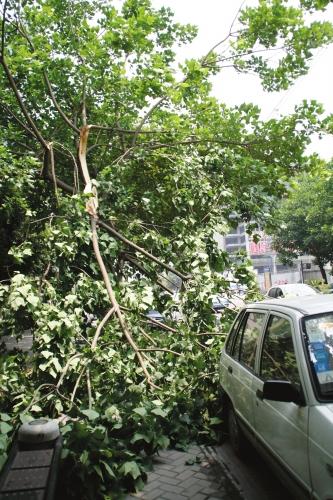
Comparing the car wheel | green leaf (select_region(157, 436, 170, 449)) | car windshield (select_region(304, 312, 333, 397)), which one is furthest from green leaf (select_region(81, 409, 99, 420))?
car windshield (select_region(304, 312, 333, 397))

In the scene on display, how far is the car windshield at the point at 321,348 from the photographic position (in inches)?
102

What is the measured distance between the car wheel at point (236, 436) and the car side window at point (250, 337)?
720 mm

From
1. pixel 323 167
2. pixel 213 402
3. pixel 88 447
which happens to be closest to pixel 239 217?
pixel 323 167

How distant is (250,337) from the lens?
4047 mm

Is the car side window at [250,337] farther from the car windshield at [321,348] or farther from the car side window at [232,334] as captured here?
the car windshield at [321,348]

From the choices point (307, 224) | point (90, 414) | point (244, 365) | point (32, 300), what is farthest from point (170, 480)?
point (307, 224)

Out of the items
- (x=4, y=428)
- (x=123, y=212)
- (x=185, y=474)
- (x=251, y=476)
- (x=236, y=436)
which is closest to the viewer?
(x=4, y=428)

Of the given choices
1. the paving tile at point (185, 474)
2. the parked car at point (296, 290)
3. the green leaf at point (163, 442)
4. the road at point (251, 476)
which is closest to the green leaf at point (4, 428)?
the green leaf at point (163, 442)

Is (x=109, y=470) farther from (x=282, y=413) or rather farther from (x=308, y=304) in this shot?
(x=308, y=304)

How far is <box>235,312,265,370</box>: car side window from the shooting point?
3789mm

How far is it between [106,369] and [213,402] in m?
1.51

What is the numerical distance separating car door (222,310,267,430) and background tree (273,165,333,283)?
23086 mm

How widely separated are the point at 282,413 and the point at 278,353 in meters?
0.49

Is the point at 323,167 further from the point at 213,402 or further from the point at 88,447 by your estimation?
the point at 88,447
